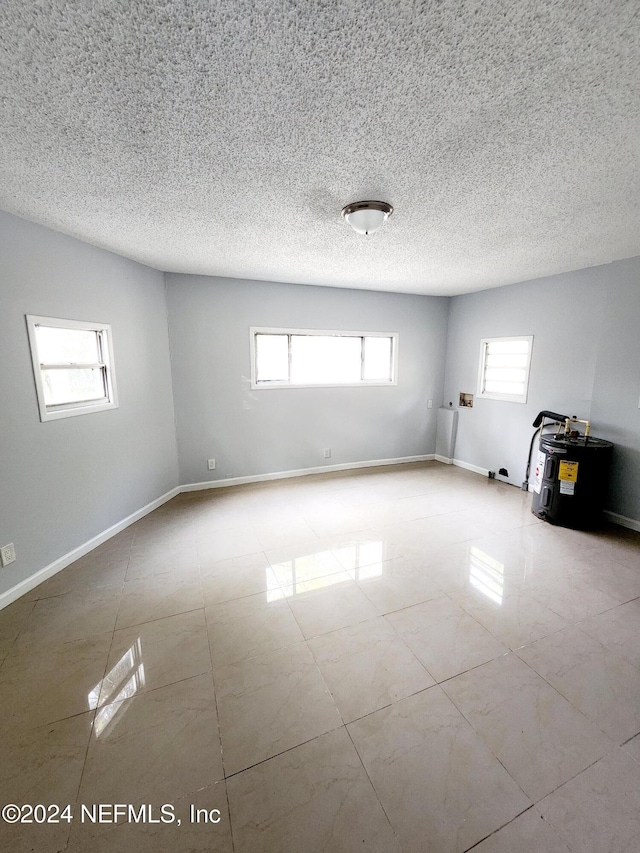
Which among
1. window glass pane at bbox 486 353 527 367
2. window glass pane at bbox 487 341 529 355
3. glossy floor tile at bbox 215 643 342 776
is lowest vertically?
glossy floor tile at bbox 215 643 342 776

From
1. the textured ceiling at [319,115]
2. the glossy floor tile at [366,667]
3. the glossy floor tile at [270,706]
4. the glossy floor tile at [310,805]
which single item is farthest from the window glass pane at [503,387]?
the glossy floor tile at [310,805]

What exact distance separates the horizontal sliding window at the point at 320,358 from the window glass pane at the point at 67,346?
177 centimetres

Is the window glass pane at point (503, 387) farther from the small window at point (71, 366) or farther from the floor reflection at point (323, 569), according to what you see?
the small window at point (71, 366)

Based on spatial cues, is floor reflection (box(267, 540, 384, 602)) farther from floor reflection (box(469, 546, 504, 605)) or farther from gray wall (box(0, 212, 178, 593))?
gray wall (box(0, 212, 178, 593))

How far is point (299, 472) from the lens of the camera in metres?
4.80

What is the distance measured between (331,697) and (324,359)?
384 cm

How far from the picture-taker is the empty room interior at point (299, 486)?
1112 mm

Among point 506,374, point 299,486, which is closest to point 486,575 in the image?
point 299,486

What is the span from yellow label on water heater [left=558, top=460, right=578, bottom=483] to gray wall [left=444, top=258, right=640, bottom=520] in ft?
1.89

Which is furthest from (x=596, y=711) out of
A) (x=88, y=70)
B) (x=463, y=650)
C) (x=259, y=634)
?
(x=88, y=70)

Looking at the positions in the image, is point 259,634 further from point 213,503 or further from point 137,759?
point 213,503

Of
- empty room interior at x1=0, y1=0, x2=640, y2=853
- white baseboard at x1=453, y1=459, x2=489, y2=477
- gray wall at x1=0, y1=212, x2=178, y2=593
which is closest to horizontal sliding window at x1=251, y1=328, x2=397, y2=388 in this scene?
empty room interior at x1=0, y1=0, x2=640, y2=853

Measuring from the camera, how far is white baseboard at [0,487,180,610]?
225 centimetres

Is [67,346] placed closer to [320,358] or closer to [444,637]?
[320,358]
